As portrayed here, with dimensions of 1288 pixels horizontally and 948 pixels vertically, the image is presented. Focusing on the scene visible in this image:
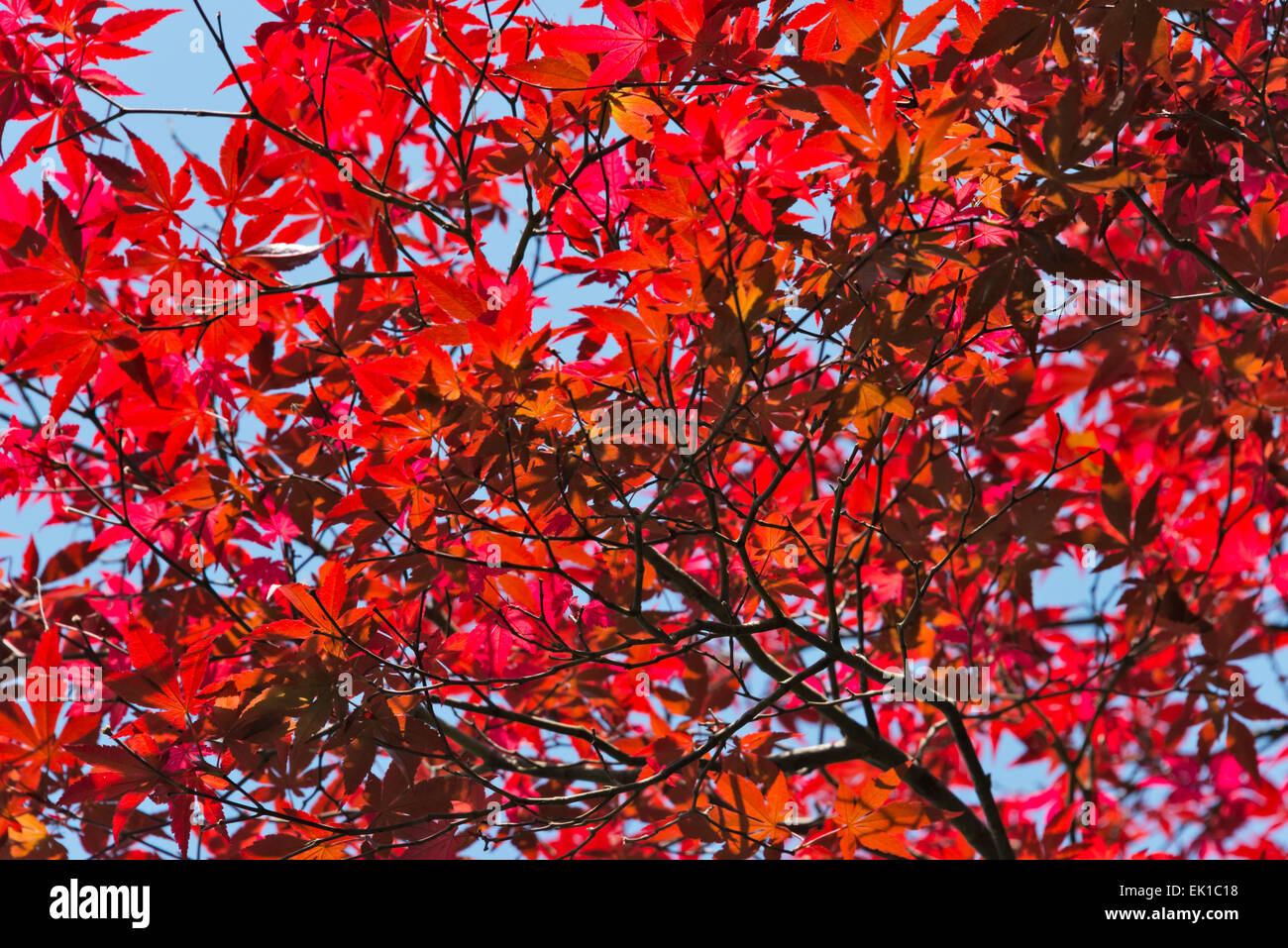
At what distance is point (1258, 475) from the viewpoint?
287 cm

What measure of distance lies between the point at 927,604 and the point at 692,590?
109cm

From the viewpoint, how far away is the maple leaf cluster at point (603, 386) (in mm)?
1565

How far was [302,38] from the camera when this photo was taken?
210cm

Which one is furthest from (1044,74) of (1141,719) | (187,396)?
(1141,719)

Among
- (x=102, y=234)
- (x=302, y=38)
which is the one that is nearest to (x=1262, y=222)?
(x=302, y=38)

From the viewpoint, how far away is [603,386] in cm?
160

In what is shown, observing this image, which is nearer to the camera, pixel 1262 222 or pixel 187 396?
pixel 1262 222

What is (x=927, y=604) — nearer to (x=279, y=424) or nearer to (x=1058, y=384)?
(x=1058, y=384)

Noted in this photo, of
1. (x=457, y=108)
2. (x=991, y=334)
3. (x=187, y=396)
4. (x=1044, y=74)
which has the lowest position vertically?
(x=991, y=334)

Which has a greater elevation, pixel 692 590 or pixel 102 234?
pixel 102 234

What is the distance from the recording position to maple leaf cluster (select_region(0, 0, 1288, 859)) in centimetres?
157

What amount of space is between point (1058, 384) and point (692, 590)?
170 centimetres

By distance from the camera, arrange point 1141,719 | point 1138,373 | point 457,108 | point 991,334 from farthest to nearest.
Result: 1. point 1141,719
2. point 1138,373
3. point 457,108
4. point 991,334

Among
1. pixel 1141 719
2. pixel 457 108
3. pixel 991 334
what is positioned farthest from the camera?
pixel 1141 719
